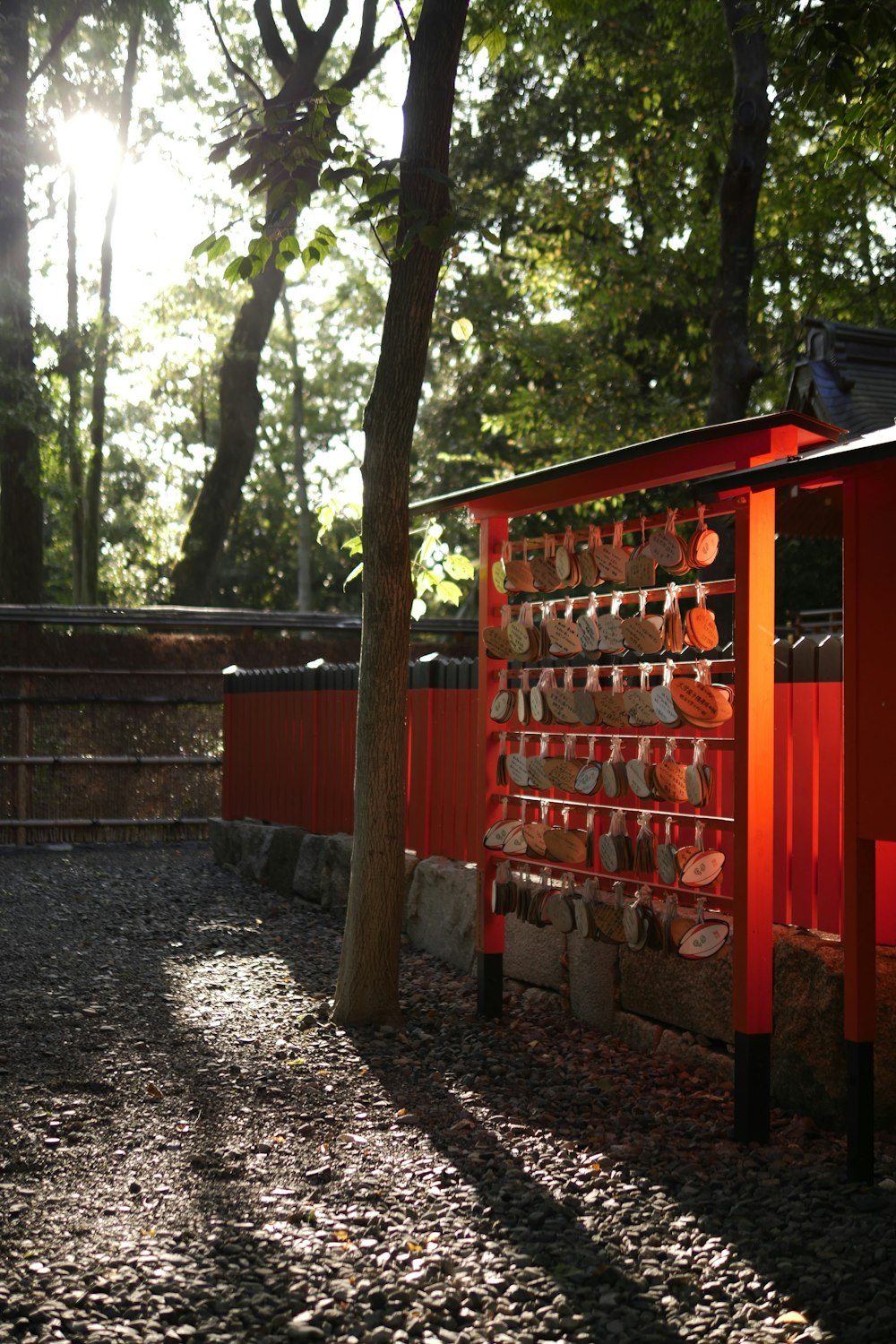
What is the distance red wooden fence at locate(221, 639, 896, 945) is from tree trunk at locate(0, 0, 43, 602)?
5069 mm

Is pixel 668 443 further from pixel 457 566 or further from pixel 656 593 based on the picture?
pixel 457 566

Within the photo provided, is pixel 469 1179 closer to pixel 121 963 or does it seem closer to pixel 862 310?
pixel 121 963

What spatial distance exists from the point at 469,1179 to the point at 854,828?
1.63 metres

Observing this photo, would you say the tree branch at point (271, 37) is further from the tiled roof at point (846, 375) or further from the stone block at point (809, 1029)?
the stone block at point (809, 1029)

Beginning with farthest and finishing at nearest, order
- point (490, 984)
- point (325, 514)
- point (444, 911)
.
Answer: point (444, 911), point (325, 514), point (490, 984)

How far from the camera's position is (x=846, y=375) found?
10.7 meters

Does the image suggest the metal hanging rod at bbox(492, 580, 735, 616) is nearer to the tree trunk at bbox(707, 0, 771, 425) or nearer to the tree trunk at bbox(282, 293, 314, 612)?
the tree trunk at bbox(707, 0, 771, 425)

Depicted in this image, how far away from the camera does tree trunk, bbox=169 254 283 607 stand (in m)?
21.8

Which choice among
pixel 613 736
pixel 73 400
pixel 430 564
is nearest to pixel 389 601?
pixel 430 564

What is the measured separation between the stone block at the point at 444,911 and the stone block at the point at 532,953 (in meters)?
0.45

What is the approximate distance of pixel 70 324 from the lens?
18922 mm

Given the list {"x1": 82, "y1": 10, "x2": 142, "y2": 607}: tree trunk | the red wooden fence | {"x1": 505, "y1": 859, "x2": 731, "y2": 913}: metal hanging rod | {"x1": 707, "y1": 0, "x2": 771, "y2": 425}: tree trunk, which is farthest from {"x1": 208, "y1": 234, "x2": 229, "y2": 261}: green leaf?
{"x1": 82, "y1": 10, "x2": 142, "y2": 607}: tree trunk

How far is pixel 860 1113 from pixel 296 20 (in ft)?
23.8

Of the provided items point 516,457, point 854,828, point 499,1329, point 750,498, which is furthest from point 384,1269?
point 516,457
